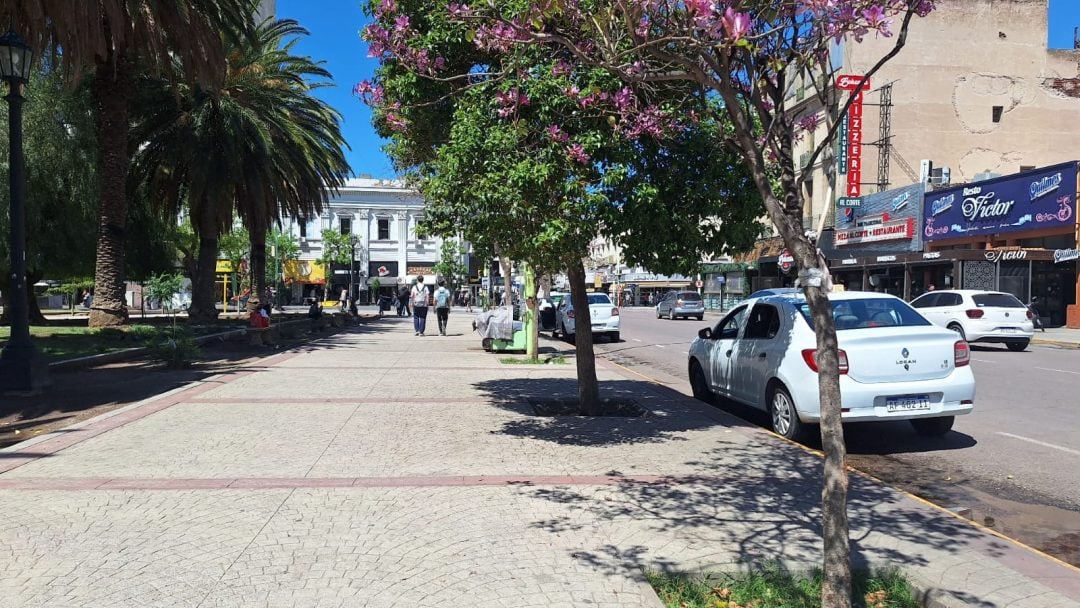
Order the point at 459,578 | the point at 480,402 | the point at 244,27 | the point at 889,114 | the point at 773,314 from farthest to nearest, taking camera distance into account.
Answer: the point at 889,114 → the point at 244,27 → the point at 480,402 → the point at 773,314 → the point at 459,578

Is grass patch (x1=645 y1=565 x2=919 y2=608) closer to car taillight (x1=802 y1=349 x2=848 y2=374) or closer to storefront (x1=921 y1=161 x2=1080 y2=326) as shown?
car taillight (x1=802 y1=349 x2=848 y2=374)

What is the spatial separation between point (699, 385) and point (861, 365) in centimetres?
358

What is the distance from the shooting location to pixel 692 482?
6234 millimetres

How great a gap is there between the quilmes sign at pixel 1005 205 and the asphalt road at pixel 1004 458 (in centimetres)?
1857

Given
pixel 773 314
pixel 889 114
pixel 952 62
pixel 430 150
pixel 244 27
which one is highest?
pixel 952 62

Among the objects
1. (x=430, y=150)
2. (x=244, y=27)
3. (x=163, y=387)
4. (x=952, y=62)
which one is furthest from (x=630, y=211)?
(x=952, y=62)

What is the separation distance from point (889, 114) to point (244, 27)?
107ft

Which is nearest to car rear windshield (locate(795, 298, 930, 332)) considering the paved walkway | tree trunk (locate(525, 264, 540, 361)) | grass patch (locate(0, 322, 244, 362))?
the paved walkway

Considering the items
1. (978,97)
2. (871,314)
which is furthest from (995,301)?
(978,97)

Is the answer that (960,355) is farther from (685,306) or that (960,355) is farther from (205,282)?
(685,306)

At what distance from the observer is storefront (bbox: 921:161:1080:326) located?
28.5m

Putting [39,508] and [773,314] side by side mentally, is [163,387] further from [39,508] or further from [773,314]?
[773,314]

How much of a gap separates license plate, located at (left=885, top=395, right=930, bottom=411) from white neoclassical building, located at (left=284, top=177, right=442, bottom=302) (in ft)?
201


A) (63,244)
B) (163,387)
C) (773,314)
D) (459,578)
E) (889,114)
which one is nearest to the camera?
(459,578)
